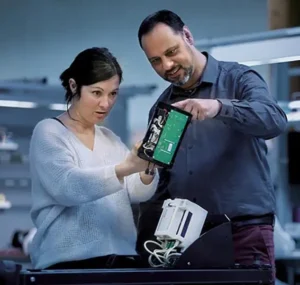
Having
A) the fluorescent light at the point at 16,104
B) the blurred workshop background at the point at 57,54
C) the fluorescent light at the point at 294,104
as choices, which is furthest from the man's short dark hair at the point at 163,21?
the fluorescent light at the point at 16,104

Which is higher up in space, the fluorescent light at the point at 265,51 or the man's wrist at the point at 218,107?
the fluorescent light at the point at 265,51

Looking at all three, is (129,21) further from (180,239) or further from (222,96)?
(180,239)

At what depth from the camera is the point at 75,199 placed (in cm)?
138

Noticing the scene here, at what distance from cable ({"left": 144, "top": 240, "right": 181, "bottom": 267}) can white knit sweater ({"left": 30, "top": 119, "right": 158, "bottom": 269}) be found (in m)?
0.14

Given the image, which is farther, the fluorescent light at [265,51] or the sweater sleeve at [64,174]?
the fluorescent light at [265,51]

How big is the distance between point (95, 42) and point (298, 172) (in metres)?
3.02

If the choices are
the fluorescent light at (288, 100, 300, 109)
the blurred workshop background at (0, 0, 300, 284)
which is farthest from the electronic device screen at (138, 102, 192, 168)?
the blurred workshop background at (0, 0, 300, 284)

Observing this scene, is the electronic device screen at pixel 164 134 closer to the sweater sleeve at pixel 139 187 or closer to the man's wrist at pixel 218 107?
the man's wrist at pixel 218 107

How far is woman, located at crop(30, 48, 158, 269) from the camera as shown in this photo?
4.51 ft

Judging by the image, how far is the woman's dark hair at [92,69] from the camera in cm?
152

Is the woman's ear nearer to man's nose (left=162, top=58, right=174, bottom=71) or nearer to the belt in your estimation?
man's nose (left=162, top=58, right=174, bottom=71)

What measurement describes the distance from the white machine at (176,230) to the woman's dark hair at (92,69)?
1.16ft

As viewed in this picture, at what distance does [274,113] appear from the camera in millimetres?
1376

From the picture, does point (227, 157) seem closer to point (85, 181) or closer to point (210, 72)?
point (210, 72)
